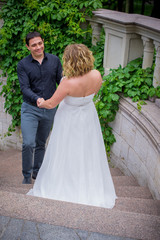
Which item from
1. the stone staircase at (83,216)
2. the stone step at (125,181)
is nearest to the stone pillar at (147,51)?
the stone step at (125,181)

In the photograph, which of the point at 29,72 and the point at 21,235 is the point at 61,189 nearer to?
the point at 21,235

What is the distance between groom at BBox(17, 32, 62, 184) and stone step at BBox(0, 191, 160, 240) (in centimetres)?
116

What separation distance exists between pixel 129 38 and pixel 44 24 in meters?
1.71

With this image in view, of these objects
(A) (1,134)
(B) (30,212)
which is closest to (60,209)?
(B) (30,212)

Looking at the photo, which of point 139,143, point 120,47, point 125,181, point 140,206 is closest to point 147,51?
point 120,47

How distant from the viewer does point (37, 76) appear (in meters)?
3.27

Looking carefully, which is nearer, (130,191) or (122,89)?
(130,191)

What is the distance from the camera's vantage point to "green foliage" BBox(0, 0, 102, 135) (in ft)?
15.1

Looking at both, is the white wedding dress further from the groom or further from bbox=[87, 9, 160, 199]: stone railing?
bbox=[87, 9, 160, 199]: stone railing

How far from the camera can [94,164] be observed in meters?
2.90

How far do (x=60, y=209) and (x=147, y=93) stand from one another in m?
1.91

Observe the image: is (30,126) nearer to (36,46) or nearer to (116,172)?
(36,46)

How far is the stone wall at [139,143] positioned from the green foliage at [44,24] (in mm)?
1696

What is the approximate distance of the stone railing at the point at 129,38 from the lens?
131 inches
